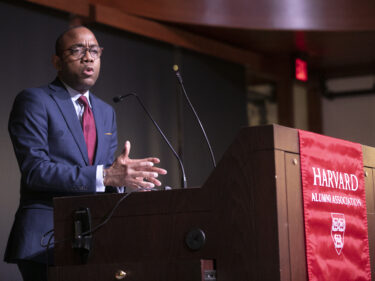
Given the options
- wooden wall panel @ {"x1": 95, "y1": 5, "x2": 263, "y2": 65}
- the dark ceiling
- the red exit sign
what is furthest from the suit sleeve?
the red exit sign

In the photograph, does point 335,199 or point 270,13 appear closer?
point 335,199

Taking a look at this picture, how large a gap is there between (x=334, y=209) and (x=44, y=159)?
3.34ft

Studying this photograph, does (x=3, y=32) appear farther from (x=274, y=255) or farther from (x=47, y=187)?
(x=274, y=255)

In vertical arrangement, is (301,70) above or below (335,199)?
above

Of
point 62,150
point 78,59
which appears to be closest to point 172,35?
point 78,59

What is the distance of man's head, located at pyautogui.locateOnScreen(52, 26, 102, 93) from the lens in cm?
278

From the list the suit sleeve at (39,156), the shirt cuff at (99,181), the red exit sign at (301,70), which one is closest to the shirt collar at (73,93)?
the suit sleeve at (39,156)

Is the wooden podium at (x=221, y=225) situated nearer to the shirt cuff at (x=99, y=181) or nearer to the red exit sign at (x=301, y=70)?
the shirt cuff at (x=99, y=181)

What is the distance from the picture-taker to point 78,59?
2.80m

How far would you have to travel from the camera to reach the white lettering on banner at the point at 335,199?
2105mm

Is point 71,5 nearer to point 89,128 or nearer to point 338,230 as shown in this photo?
point 89,128

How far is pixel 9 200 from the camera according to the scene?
4.82 m

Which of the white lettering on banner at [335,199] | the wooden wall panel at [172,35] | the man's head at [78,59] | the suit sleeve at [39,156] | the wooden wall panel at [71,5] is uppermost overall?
the wooden wall panel at [172,35]

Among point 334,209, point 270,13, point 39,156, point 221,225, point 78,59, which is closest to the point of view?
point 221,225
